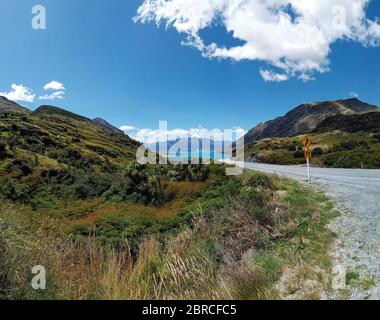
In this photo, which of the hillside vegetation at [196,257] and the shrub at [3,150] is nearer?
the hillside vegetation at [196,257]

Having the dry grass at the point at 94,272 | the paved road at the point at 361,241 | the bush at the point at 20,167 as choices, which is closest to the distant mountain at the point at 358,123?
the bush at the point at 20,167

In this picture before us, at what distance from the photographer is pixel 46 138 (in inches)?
3460

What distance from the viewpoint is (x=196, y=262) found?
787 centimetres

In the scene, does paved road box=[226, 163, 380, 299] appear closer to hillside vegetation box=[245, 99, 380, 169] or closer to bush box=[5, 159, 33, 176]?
hillside vegetation box=[245, 99, 380, 169]

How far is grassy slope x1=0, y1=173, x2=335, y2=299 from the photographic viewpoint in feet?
19.6

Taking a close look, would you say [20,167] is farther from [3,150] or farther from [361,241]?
[361,241]

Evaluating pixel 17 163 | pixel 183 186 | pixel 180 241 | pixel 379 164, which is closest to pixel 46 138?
pixel 17 163

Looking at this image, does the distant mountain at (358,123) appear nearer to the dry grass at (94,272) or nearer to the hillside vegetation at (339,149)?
the hillside vegetation at (339,149)

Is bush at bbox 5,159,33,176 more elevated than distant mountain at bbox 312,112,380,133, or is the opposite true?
distant mountain at bbox 312,112,380,133

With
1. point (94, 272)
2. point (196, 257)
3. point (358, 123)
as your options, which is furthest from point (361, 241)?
point (358, 123)

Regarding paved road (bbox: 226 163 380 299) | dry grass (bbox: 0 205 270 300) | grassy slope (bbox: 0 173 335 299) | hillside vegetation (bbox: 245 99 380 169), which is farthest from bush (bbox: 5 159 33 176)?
paved road (bbox: 226 163 380 299)

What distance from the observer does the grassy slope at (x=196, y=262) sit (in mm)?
5988

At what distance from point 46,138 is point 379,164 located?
75264 millimetres
